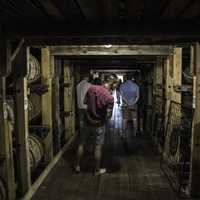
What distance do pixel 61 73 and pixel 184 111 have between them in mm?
3382

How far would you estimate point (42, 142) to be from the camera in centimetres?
600

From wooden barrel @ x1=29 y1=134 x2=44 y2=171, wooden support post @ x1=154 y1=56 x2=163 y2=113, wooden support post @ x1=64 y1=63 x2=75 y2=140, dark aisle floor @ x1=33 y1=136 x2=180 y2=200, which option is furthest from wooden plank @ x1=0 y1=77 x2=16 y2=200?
wooden support post @ x1=154 y1=56 x2=163 y2=113

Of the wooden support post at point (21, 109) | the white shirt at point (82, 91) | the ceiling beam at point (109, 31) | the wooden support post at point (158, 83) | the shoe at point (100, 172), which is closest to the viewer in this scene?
the ceiling beam at point (109, 31)

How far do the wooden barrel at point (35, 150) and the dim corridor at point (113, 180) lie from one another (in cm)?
34

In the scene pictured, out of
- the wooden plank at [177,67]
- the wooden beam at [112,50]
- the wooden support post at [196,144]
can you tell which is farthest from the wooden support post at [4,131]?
the wooden plank at [177,67]

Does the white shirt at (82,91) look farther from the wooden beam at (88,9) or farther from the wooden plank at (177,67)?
the wooden beam at (88,9)

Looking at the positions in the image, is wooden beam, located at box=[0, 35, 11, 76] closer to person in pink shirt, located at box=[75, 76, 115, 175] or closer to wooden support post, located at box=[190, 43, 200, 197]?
person in pink shirt, located at box=[75, 76, 115, 175]

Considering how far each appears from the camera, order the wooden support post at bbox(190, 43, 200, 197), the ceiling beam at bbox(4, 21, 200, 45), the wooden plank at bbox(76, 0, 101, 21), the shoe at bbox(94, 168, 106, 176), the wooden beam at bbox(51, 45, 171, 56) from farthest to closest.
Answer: the wooden beam at bbox(51, 45, 171, 56) → the shoe at bbox(94, 168, 106, 176) → the wooden support post at bbox(190, 43, 200, 197) → the ceiling beam at bbox(4, 21, 200, 45) → the wooden plank at bbox(76, 0, 101, 21)

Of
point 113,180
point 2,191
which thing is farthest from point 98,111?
point 2,191

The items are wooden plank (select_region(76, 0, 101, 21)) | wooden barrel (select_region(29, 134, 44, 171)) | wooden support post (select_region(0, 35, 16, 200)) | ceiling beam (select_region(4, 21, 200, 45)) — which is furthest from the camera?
wooden barrel (select_region(29, 134, 44, 171))

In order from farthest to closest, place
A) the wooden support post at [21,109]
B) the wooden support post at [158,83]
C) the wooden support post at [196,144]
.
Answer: the wooden support post at [158,83] < the wooden support post at [196,144] < the wooden support post at [21,109]

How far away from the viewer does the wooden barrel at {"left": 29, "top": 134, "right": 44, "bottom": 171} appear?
531 cm

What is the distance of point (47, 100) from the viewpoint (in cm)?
611

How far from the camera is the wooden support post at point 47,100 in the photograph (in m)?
6.03
